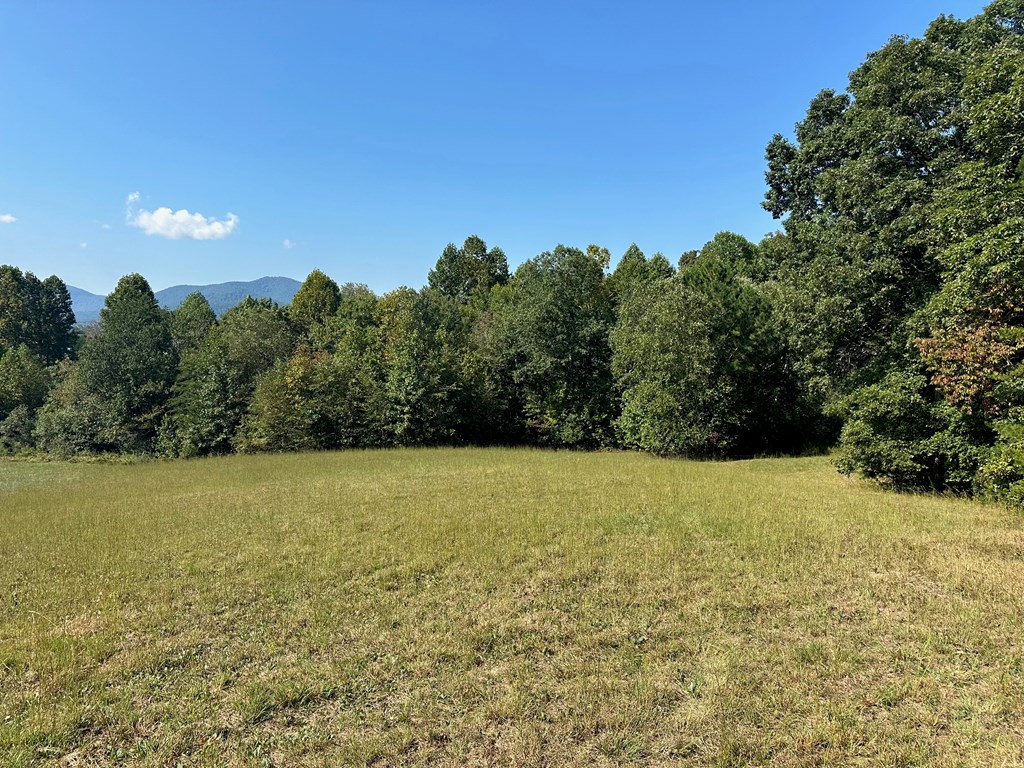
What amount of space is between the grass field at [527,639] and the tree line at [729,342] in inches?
135

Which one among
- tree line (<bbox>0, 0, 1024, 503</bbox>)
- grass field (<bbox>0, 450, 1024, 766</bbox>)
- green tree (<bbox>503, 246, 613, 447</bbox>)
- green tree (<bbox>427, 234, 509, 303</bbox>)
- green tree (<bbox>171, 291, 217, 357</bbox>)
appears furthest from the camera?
green tree (<bbox>427, 234, 509, 303</bbox>)

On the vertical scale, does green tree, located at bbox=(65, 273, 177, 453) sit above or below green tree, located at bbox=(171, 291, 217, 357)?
below

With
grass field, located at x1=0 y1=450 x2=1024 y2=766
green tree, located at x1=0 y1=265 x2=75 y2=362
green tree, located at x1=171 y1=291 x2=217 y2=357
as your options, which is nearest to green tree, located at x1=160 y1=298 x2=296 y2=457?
green tree, located at x1=171 y1=291 x2=217 y2=357

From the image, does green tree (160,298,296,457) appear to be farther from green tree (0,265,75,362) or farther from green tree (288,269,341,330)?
green tree (0,265,75,362)

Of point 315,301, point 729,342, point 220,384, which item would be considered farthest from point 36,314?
point 729,342

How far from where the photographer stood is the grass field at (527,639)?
4168mm

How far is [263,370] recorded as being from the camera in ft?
130

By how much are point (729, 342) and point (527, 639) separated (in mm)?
25801

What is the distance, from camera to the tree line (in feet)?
37.9

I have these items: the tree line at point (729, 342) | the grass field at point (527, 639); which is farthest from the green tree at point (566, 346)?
the grass field at point (527, 639)

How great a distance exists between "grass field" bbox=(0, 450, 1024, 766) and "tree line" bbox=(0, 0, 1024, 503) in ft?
11.2

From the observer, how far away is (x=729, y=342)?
28.2 metres

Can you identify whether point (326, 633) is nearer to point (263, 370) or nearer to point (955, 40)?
point (955, 40)

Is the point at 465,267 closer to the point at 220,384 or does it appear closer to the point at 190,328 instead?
the point at 190,328
